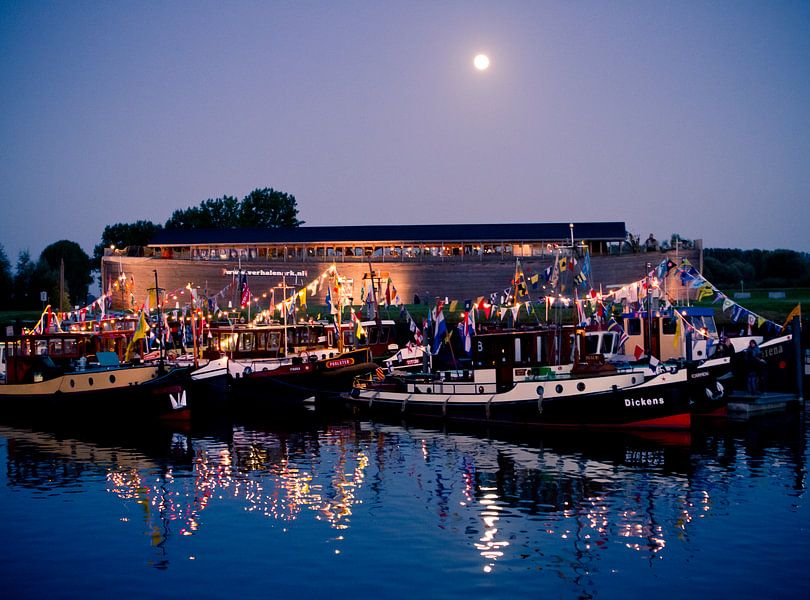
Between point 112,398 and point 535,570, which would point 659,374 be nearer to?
point 535,570

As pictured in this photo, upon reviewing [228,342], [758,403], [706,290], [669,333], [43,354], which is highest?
[706,290]

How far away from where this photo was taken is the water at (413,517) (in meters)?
18.4

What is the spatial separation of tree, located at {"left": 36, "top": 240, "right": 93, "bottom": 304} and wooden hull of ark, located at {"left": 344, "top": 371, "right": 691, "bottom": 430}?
101984 mm

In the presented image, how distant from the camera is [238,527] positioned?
2241cm

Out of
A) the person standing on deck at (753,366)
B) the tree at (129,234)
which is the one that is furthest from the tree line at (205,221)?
the person standing on deck at (753,366)

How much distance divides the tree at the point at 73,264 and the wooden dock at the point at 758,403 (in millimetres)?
107654

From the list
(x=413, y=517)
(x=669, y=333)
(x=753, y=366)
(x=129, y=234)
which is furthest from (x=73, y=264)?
(x=413, y=517)

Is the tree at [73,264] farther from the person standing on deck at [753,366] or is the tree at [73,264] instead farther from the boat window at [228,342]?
the person standing on deck at [753,366]

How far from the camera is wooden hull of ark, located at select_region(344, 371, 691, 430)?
114ft

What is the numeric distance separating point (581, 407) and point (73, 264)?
119035mm

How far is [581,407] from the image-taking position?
3575cm

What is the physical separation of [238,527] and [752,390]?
26.7 m

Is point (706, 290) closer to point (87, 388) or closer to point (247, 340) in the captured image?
point (247, 340)

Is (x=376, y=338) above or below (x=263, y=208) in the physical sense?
below
